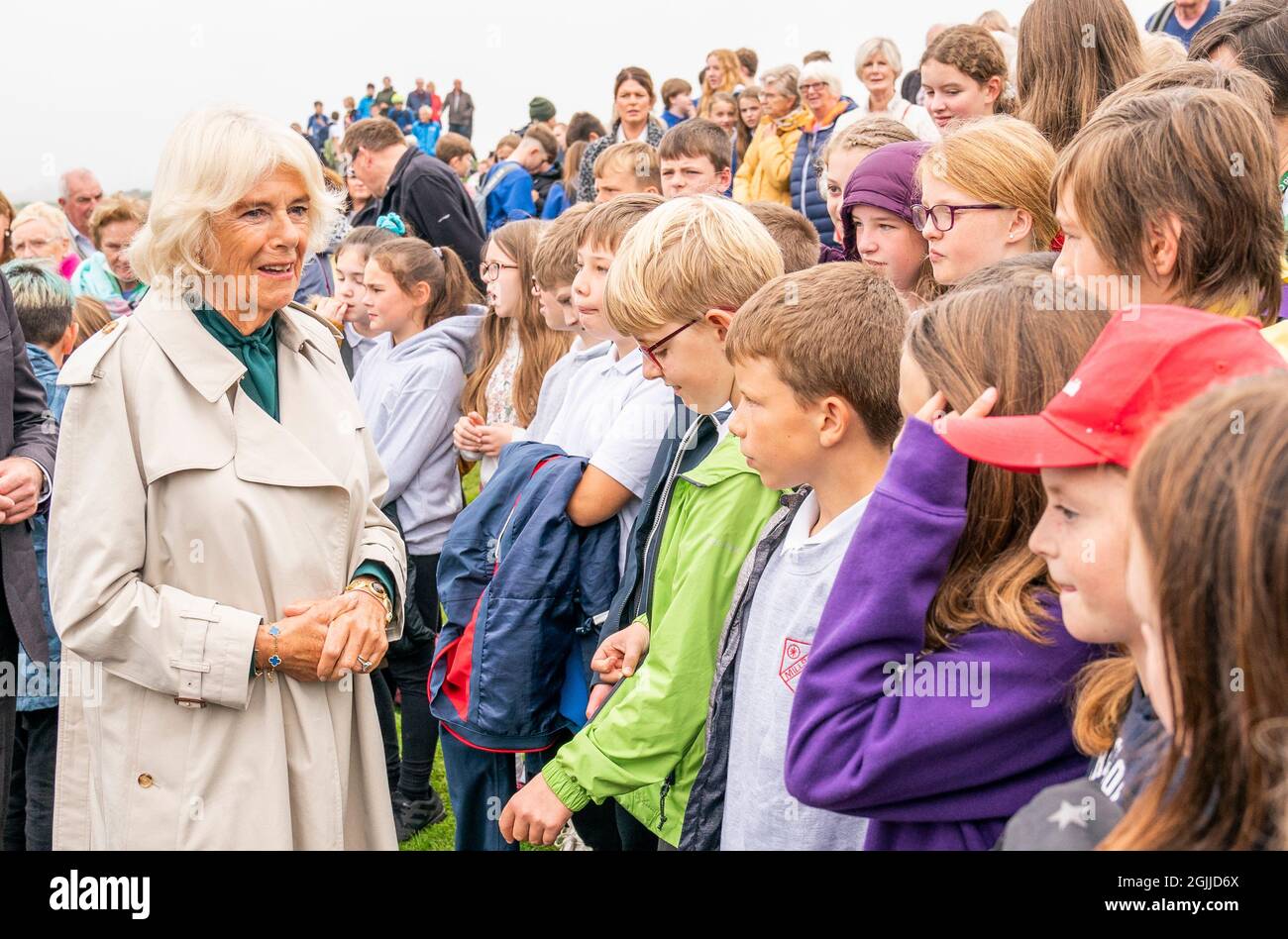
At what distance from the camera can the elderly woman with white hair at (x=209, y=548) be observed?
257 centimetres

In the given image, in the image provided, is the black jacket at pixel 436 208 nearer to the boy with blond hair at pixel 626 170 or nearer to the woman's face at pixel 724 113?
the boy with blond hair at pixel 626 170

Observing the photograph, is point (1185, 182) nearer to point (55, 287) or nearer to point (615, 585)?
point (615, 585)

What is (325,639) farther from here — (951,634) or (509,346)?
(509,346)

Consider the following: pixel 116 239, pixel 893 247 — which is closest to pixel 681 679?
pixel 893 247

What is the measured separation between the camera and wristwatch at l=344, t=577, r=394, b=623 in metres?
2.85

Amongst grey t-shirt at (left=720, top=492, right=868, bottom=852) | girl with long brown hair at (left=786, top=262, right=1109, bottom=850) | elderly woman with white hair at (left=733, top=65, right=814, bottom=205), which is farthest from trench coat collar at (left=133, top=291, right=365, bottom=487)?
elderly woman with white hair at (left=733, top=65, right=814, bottom=205)

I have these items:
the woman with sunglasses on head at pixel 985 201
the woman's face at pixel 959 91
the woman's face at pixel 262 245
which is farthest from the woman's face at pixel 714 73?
the woman's face at pixel 262 245

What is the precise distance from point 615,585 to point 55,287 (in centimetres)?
288

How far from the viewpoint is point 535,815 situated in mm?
2643

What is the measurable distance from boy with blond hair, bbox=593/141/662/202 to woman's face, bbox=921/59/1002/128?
2.00 meters

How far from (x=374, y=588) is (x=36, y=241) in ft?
18.3

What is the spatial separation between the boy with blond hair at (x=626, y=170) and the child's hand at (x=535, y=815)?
4789 mm

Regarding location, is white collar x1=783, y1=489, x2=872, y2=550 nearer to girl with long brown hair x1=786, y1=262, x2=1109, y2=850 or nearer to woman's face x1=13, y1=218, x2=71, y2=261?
girl with long brown hair x1=786, y1=262, x2=1109, y2=850

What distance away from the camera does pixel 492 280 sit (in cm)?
514
